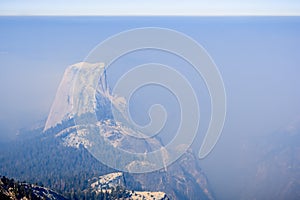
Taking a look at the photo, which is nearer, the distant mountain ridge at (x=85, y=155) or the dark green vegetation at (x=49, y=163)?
the dark green vegetation at (x=49, y=163)

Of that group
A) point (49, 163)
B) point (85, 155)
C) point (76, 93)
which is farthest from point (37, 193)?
point (76, 93)

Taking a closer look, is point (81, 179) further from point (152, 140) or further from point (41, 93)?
point (41, 93)

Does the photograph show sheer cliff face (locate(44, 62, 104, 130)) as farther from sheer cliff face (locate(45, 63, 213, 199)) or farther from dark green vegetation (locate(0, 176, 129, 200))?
dark green vegetation (locate(0, 176, 129, 200))

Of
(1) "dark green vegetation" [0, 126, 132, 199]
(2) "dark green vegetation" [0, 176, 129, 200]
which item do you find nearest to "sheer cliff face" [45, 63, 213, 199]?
(1) "dark green vegetation" [0, 126, 132, 199]

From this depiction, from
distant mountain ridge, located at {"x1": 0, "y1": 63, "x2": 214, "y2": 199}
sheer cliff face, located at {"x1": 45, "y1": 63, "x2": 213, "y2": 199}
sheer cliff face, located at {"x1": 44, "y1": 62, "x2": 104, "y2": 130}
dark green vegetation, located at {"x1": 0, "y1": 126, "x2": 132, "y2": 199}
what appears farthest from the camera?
sheer cliff face, located at {"x1": 44, "y1": 62, "x2": 104, "y2": 130}

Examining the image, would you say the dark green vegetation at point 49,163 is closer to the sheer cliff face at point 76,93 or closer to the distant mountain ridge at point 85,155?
the distant mountain ridge at point 85,155

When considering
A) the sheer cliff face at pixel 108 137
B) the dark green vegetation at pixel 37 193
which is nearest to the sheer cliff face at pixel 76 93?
the sheer cliff face at pixel 108 137

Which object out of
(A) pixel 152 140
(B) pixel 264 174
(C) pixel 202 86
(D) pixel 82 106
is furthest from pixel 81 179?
(C) pixel 202 86

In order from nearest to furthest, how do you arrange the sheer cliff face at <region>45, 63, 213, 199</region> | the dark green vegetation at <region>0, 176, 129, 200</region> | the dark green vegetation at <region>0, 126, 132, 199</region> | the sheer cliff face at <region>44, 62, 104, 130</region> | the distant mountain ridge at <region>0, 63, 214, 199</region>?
the dark green vegetation at <region>0, 176, 129, 200</region> → the dark green vegetation at <region>0, 126, 132, 199</region> → the distant mountain ridge at <region>0, 63, 214, 199</region> → the sheer cliff face at <region>45, 63, 213, 199</region> → the sheer cliff face at <region>44, 62, 104, 130</region>

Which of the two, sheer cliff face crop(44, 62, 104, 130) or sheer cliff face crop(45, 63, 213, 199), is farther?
sheer cliff face crop(44, 62, 104, 130)
